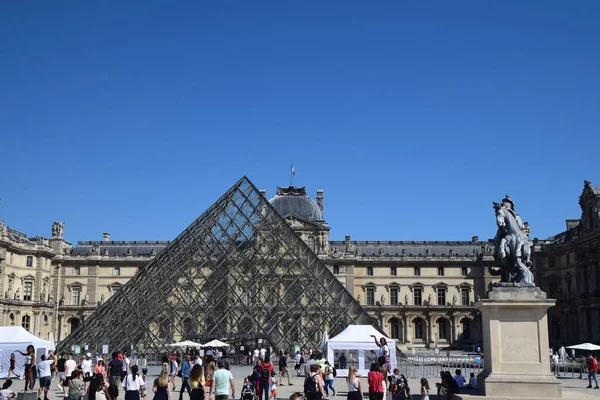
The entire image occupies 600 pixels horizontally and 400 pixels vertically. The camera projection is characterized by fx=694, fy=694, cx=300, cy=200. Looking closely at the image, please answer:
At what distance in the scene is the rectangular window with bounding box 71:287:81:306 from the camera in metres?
57.1

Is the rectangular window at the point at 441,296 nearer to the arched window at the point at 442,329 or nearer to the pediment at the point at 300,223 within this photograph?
the arched window at the point at 442,329

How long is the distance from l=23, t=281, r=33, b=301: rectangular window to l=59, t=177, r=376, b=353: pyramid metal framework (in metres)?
25.6

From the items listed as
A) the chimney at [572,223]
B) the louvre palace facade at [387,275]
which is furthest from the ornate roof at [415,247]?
the chimney at [572,223]

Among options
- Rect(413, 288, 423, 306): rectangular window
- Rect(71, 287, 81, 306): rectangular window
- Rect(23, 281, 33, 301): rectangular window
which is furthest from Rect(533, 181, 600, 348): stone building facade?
Rect(23, 281, 33, 301): rectangular window

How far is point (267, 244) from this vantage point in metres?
29.4

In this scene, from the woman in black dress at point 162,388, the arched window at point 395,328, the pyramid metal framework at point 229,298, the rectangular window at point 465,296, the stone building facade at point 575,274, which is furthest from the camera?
the arched window at point 395,328

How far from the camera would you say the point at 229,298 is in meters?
28.2

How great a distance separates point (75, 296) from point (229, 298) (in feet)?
109

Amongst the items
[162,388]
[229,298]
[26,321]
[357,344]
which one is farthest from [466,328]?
[162,388]

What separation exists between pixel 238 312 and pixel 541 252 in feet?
108

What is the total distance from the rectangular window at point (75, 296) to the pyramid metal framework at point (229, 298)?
100 ft

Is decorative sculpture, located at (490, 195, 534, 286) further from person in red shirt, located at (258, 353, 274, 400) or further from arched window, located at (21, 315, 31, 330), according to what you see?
arched window, located at (21, 315, 31, 330)

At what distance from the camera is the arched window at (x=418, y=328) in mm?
56344

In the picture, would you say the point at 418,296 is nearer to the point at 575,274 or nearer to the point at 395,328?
the point at 395,328
